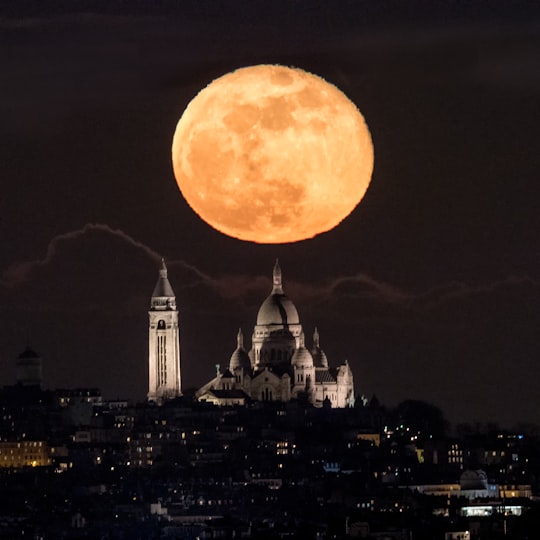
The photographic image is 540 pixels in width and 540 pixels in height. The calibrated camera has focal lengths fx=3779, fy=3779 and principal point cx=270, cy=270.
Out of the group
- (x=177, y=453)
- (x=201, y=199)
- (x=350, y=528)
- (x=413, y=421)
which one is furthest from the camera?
(x=413, y=421)

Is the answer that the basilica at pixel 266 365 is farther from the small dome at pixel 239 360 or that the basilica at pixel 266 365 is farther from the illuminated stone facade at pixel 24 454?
the illuminated stone facade at pixel 24 454

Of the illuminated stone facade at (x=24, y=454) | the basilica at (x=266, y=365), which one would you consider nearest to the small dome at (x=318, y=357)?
the basilica at (x=266, y=365)

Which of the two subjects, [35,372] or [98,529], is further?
[35,372]

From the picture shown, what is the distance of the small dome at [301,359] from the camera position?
13900 cm

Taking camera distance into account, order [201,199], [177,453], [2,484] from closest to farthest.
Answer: [201,199]
[2,484]
[177,453]

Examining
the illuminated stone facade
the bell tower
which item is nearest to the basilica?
the bell tower

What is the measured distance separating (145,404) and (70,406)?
305 cm

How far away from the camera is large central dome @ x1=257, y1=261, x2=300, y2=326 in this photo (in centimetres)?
14225

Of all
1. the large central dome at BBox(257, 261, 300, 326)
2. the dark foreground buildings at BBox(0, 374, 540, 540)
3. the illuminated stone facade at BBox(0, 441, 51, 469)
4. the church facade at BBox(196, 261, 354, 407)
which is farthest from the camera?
the large central dome at BBox(257, 261, 300, 326)

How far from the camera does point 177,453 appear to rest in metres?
120

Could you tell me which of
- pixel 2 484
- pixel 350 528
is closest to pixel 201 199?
pixel 350 528

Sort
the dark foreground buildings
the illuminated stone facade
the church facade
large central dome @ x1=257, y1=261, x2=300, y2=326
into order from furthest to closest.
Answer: large central dome @ x1=257, y1=261, x2=300, y2=326 → the church facade → the illuminated stone facade → the dark foreground buildings

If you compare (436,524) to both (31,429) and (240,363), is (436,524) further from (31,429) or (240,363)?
(240,363)

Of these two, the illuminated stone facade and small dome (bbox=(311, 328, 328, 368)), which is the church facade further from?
the illuminated stone facade
